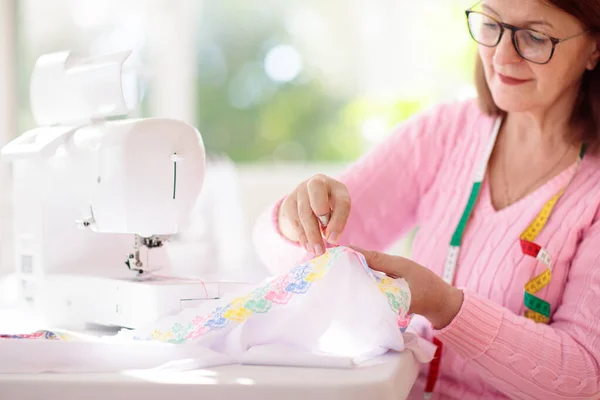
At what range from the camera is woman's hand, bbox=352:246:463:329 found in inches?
48.1

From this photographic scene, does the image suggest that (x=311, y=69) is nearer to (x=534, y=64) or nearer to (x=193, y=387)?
(x=534, y=64)

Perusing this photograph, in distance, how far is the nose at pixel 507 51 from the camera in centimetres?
160

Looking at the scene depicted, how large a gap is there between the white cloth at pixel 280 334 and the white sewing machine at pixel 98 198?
26cm

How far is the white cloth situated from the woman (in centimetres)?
10

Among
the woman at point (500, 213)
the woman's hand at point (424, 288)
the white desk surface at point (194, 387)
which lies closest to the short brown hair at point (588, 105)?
the woman at point (500, 213)

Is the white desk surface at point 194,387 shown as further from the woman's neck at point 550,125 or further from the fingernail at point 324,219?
the woman's neck at point 550,125

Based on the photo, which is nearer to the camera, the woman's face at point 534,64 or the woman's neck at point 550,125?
the woman's face at point 534,64

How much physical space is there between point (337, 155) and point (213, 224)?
2881mm

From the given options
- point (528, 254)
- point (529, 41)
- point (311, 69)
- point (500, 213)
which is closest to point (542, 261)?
point (528, 254)

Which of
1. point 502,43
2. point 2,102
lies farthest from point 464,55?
point 502,43

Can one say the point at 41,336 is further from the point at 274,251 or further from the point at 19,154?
the point at 274,251

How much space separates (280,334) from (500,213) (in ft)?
2.48

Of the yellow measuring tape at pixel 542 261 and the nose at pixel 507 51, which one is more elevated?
the nose at pixel 507 51

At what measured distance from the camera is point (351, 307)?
3.66ft
